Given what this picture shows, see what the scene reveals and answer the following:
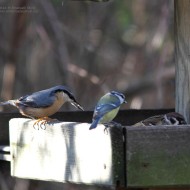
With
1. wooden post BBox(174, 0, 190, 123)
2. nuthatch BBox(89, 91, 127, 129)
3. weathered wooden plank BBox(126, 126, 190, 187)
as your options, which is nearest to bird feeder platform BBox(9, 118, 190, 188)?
weathered wooden plank BBox(126, 126, 190, 187)

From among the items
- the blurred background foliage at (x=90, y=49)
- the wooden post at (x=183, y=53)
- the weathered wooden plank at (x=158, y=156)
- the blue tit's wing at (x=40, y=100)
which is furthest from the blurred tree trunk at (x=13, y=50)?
the weathered wooden plank at (x=158, y=156)

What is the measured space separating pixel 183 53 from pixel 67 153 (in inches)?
40.7

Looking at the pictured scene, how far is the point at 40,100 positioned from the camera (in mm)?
5281

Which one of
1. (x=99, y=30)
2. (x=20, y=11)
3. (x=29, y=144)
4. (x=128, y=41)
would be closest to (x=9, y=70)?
(x=20, y=11)

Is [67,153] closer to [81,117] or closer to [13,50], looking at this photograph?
[81,117]

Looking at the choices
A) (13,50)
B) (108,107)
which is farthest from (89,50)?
(108,107)

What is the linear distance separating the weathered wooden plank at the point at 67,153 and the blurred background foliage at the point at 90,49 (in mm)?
3208

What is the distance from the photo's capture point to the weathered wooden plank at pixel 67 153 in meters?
3.53

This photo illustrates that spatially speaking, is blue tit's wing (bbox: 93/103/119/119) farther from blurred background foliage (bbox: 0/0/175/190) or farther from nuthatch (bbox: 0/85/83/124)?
blurred background foliage (bbox: 0/0/175/190)

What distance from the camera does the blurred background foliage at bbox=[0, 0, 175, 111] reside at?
313 inches

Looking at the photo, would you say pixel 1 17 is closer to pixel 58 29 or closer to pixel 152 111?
pixel 58 29

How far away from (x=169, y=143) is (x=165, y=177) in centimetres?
16

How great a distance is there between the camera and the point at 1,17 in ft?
27.4

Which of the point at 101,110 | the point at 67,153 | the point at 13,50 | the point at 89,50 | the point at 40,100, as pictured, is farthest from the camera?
the point at 89,50
